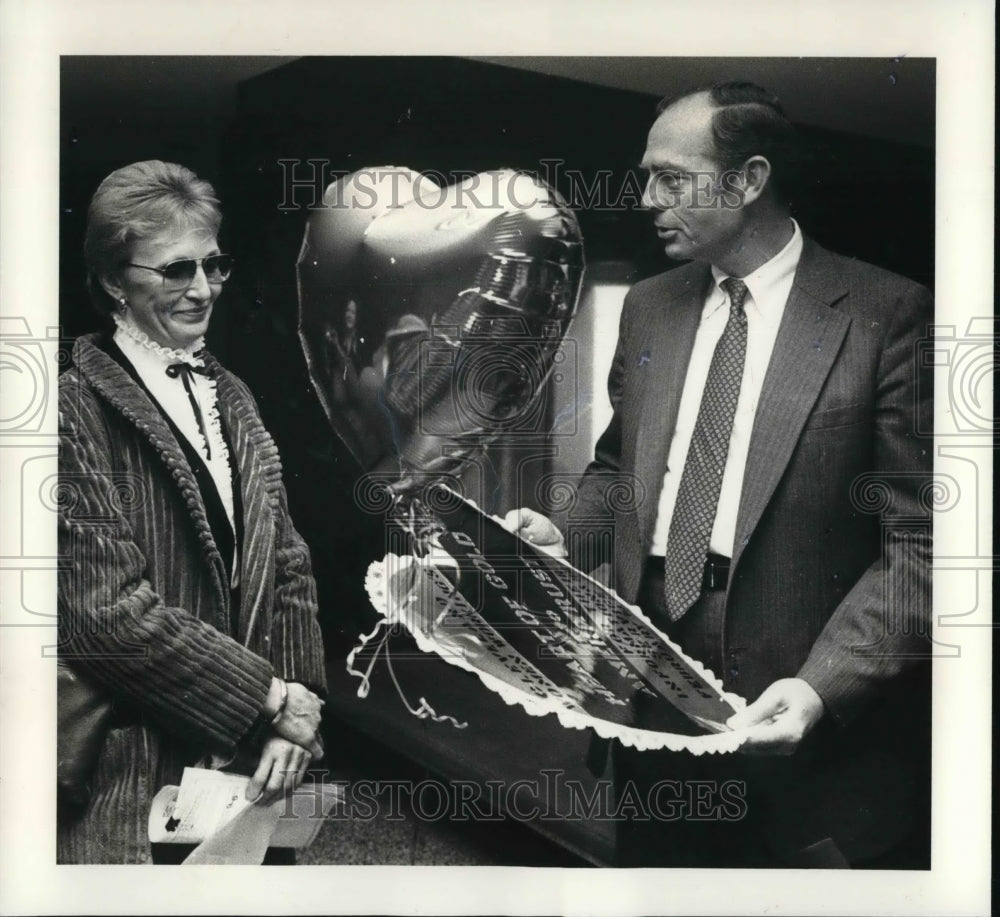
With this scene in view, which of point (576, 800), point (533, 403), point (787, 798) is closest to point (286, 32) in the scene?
point (533, 403)

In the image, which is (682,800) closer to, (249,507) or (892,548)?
(892,548)

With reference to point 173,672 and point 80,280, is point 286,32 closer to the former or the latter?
point 80,280

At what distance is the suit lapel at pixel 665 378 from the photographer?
104 inches

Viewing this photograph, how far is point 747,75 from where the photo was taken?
265cm

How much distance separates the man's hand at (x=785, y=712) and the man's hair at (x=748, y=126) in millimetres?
1112

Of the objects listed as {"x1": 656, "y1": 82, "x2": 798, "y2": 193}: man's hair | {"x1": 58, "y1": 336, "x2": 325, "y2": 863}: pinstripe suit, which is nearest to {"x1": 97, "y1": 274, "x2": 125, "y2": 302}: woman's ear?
{"x1": 58, "y1": 336, "x2": 325, "y2": 863}: pinstripe suit

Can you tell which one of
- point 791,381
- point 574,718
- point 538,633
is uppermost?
point 791,381

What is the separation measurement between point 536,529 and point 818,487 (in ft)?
2.02

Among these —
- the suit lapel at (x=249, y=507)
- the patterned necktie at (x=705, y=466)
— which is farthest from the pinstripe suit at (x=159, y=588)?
the patterned necktie at (x=705, y=466)

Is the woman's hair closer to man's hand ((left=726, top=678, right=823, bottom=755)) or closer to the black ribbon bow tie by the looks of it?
the black ribbon bow tie

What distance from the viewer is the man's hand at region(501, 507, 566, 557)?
2.67m

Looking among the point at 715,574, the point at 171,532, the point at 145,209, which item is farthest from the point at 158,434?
the point at 715,574

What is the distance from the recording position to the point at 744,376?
2.63m

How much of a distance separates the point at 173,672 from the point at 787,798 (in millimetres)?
1379
